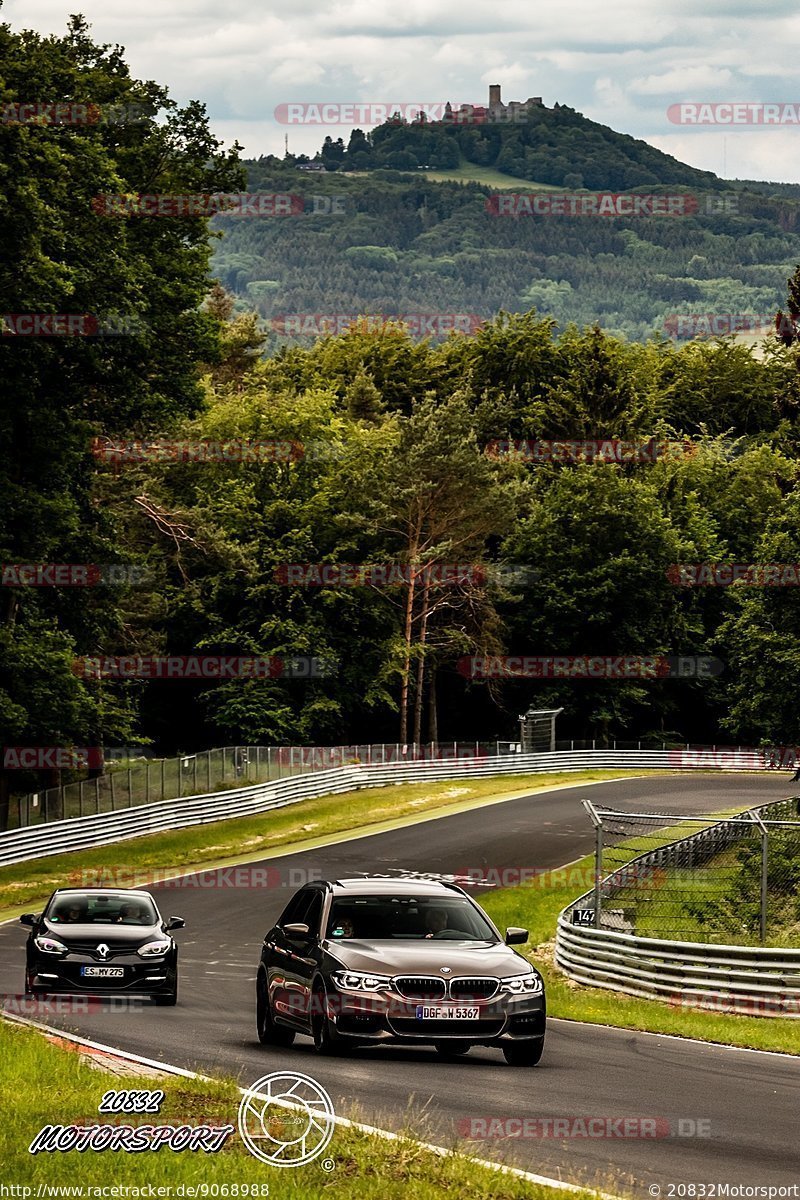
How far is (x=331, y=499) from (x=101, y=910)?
59459 mm

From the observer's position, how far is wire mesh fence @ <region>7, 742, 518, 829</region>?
153 feet

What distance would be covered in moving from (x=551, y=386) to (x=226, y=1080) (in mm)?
93590

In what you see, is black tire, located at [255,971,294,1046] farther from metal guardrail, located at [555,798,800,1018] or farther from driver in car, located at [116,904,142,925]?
metal guardrail, located at [555,798,800,1018]

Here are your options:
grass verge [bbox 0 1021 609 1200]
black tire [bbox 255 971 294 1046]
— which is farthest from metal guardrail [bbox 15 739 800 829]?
grass verge [bbox 0 1021 609 1200]

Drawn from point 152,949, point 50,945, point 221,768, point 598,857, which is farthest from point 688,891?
point 221,768

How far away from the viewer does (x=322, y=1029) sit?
608 inches

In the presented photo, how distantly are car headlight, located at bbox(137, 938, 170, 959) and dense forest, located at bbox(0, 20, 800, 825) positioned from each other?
20.7m

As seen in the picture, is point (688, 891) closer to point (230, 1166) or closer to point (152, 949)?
point (152, 949)

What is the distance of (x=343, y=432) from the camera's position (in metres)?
88.5

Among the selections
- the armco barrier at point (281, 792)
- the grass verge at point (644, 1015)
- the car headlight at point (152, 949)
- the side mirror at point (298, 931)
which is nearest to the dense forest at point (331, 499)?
the armco barrier at point (281, 792)

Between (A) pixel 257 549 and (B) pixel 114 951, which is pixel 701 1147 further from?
(A) pixel 257 549

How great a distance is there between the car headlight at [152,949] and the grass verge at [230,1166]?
9597mm

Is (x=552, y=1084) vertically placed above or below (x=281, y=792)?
above

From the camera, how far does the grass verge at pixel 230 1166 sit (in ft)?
30.3
